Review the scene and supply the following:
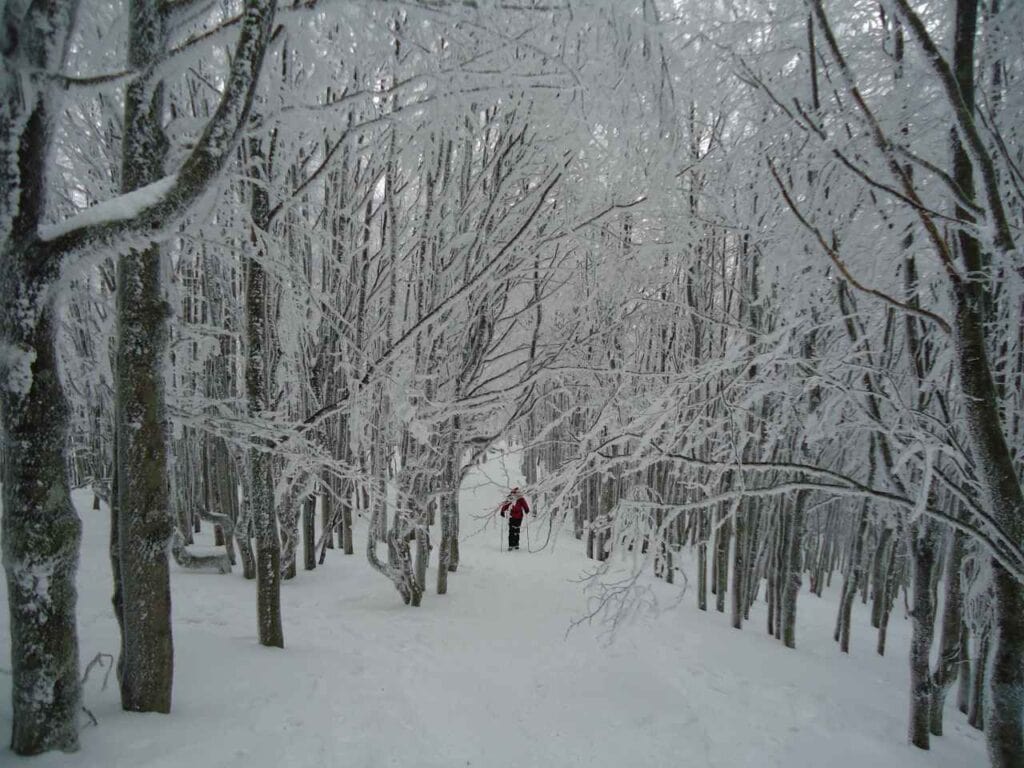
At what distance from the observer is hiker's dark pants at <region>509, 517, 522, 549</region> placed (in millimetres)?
12359

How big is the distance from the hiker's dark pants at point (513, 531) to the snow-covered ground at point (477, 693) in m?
4.17

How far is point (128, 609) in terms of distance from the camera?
2.95m

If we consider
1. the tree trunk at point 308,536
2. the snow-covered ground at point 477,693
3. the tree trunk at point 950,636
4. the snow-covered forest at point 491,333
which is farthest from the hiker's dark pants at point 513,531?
the tree trunk at point 950,636

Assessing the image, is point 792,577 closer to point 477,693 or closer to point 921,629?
point 921,629

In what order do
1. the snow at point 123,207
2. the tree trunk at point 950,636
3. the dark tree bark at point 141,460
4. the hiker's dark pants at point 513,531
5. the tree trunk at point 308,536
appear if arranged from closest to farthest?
the snow at point 123,207 → the dark tree bark at point 141,460 → the tree trunk at point 950,636 → the tree trunk at point 308,536 → the hiker's dark pants at point 513,531

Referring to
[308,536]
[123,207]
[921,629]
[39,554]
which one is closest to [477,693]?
[39,554]

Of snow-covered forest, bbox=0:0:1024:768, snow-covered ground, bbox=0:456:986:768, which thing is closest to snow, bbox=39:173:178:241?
snow-covered forest, bbox=0:0:1024:768

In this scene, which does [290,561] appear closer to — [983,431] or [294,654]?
[294,654]

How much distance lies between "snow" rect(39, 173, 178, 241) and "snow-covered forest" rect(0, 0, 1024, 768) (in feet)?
0.05

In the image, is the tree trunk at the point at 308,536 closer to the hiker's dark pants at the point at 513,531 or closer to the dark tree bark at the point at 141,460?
the hiker's dark pants at the point at 513,531

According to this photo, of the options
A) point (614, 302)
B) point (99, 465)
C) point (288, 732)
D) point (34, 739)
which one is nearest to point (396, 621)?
point (288, 732)

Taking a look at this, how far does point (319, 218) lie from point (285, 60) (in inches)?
84.4

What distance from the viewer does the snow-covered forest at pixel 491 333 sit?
7.30 ft

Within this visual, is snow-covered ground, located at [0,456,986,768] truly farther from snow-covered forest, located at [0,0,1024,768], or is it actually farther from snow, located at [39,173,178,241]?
snow, located at [39,173,178,241]
